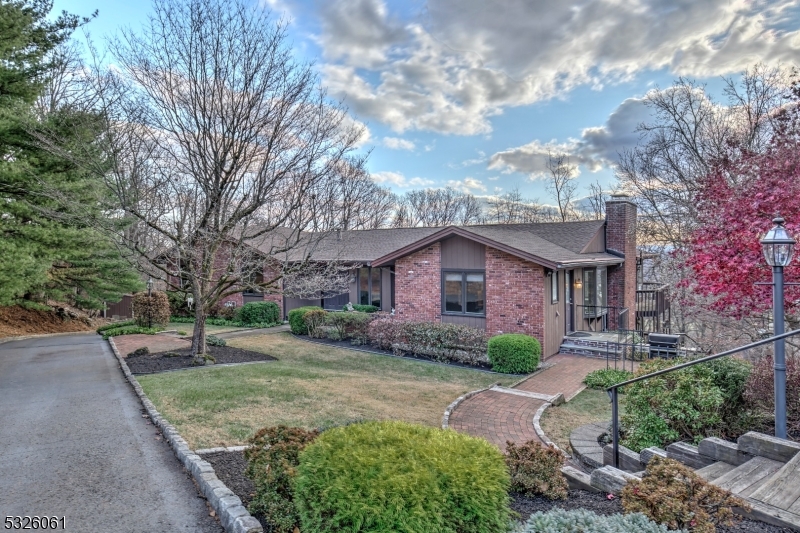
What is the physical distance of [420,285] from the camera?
48.0 ft

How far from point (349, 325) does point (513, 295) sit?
246 inches

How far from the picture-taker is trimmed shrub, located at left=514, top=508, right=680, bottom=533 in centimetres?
250

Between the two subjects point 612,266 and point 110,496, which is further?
point 612,266

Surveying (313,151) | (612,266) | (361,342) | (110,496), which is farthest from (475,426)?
(612,266)

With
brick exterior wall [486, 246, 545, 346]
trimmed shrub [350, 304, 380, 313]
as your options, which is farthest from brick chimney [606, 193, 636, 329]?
trimmed shrub [350, 304, 380, 313]

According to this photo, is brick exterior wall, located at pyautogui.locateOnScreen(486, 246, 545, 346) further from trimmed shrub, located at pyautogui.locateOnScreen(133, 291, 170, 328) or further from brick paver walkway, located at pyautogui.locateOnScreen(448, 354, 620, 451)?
trimmed shrub, located at pyautogui.locateOnScreen(133, 291, 170, 328)

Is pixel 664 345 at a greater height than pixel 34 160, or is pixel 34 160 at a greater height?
pixel 34 160

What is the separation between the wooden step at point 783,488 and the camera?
3096mm

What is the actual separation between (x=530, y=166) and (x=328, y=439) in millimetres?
27017

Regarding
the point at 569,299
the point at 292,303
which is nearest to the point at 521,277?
the point at 569,299

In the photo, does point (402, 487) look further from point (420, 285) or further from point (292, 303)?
point (292, 303)

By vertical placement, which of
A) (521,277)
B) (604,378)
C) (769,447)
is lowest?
(604,378)

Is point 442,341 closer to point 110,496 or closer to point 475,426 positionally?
point 475,426

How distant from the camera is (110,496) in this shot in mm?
4047
